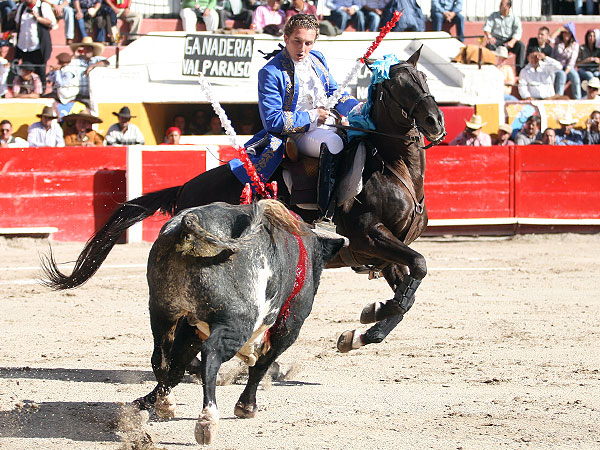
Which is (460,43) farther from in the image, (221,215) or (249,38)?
(221,215)

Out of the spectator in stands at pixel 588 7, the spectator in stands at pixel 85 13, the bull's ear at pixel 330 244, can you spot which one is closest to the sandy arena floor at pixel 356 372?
the bull's ear at pixel 330 244

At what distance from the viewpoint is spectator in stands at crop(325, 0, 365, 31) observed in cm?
1452

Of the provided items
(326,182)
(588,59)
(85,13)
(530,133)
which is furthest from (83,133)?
(588,59)

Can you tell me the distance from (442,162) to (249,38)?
3.66 meters

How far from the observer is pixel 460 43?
48.2 ft

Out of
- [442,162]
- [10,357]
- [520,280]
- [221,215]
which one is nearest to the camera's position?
[221,215]

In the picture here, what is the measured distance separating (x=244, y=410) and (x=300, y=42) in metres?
2.07

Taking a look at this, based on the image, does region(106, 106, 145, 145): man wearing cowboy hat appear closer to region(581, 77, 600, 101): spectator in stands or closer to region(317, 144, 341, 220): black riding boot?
region(581, 77, 600, 101): spectator in stands

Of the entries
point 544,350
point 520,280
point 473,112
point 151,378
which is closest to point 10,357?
point 151,378

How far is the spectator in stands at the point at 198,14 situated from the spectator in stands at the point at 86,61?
141cm

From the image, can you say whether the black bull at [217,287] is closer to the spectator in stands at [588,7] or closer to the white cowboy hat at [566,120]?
the white cowboy hat at [566,120]

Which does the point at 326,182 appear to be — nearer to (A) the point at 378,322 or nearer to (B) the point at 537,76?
(A) the point at 378,322

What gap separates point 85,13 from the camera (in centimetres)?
1457

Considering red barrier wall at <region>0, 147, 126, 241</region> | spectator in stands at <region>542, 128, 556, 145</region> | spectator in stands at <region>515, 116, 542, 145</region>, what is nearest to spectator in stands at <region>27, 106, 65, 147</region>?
red barrier wall at <region>0, 147, 126, 241</region>
